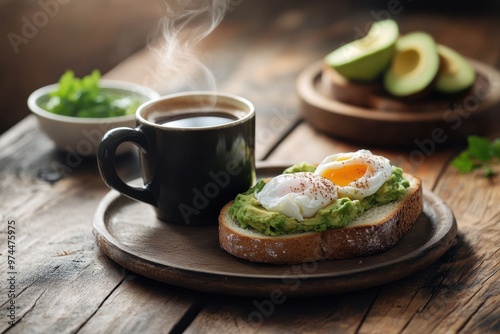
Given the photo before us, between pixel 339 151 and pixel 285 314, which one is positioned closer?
pixel 285 314

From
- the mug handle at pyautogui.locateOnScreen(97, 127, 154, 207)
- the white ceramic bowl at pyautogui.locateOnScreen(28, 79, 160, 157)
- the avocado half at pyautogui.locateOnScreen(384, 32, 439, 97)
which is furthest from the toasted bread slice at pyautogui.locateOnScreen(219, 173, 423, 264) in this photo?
the avocado half at pyautogui.locateOnScreen(384, 32, 439, 97)

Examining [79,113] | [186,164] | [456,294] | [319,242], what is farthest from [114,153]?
[456,294]

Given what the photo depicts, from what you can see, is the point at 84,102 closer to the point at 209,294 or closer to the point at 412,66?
the point at 209,294

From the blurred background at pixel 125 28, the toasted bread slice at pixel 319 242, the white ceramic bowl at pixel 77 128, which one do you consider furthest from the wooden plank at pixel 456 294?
the blurred background at pixel 125 28

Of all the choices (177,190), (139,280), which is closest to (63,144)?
(177,190)

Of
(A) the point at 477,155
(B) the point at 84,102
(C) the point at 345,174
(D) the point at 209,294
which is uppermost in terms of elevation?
(B) the point at 84,102

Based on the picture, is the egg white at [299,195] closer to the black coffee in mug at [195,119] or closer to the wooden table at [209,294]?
the wooden table at [209,294]

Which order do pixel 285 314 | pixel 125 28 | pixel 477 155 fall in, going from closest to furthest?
pixel 285 314
pixel 477 155
pixel 125 28
